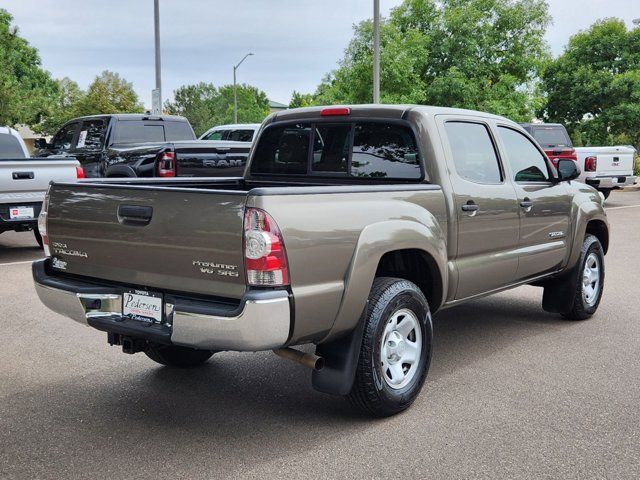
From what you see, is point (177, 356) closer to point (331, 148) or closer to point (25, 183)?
point (331, 148)

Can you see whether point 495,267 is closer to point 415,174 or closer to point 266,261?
point 415,174

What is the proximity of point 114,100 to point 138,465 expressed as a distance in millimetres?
48396

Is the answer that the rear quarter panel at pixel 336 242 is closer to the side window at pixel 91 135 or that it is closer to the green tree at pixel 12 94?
the side window at pixel 91 135

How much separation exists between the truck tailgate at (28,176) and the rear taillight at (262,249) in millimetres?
6974

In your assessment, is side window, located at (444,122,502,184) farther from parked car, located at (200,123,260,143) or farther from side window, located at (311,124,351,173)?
parked car, located at (200,123,260,143)

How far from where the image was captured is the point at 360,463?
3.75 metres

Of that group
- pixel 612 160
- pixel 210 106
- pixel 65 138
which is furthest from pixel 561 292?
pixel 210 106

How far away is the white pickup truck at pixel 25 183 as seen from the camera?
10.0 metres

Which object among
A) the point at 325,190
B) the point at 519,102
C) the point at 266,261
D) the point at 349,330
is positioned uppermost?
the point at 519,102

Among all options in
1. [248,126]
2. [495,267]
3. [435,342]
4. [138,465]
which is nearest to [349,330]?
[138,465]

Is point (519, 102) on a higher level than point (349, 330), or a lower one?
higher

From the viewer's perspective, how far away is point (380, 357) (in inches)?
169

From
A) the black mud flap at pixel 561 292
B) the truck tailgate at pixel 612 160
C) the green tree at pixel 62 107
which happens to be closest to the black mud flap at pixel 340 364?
the black mud flap at pixel 561 292

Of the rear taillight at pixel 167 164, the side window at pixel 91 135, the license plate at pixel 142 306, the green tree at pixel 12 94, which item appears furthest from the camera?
the green tree at pixel 12 94
